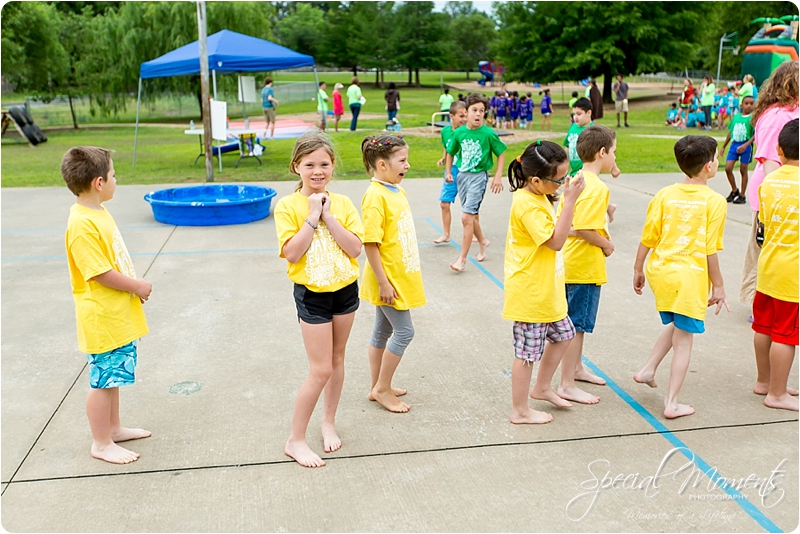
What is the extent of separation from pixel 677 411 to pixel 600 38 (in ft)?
120

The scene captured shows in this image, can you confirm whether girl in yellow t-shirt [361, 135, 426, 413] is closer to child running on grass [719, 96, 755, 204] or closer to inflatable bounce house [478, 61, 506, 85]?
child running on grass [719, 96, 755, 204]

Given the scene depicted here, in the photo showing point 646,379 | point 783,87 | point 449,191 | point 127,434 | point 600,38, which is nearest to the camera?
point 127,434

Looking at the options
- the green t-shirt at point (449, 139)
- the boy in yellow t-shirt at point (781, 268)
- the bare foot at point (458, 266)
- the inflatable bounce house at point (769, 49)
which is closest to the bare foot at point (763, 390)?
the boy in yellow t-shirt at point (781, 268)

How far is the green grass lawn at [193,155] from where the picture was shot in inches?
511

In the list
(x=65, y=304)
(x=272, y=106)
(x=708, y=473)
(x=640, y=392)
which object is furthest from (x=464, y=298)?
(x=272, y=106)

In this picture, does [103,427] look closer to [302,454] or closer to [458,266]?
[302,454]

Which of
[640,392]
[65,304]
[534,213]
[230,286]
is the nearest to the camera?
[534,213]

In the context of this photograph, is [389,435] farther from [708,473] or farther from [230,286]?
[230,286]

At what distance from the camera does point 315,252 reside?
298 cm

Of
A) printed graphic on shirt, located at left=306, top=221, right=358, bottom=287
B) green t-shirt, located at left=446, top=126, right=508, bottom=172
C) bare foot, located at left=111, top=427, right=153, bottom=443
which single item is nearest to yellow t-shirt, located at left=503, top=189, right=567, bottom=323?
→ printed graphic on shirt, located at left=306, top=221, right=358, bottom=287

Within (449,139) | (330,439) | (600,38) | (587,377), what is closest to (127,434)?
(330,439)

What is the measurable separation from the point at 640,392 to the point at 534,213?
137 centimetres

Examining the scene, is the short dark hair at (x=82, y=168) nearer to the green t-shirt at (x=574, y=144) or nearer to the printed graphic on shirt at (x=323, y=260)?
the printed graphic on shirt at (x=323, y=260)

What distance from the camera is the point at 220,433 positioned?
3.42 m
